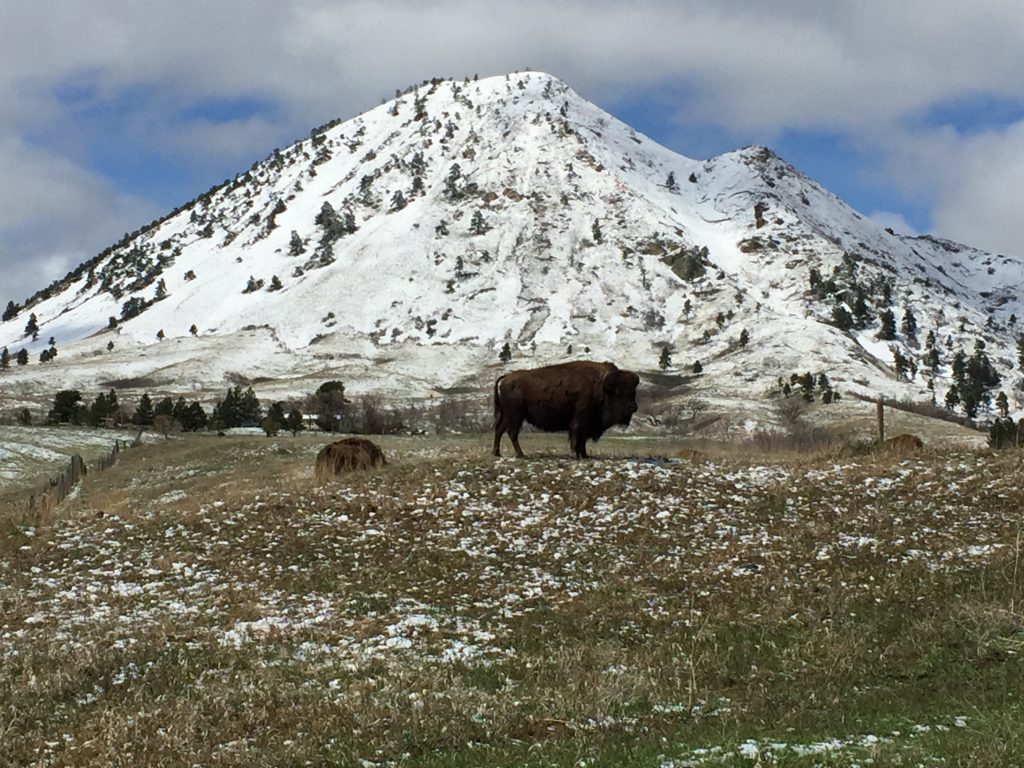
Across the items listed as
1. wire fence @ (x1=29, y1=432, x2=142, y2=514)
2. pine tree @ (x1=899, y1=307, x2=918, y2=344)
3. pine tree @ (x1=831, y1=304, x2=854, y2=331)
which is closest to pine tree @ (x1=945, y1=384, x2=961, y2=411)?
pine tree @ (x1=831, y1=304, x2=854, y2=331)

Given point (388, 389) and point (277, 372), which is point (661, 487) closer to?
point (388, 389)

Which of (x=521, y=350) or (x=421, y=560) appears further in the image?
(x=521, y=350)

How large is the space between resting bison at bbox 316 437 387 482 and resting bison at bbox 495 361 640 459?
13.4 feet

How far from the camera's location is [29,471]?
58375 mm

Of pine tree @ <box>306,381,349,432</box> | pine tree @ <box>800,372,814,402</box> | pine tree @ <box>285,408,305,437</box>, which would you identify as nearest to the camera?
pine tree @ <box>285,408,305,437</box>

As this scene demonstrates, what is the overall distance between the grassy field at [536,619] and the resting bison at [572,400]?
5.41ft

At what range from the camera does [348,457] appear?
29.1m

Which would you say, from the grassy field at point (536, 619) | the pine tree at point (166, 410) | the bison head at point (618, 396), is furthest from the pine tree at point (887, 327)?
the grassy field at point (536, 619)

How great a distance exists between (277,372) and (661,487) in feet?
500

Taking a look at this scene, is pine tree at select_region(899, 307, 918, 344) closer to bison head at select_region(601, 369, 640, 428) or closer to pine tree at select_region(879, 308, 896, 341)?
pine tree at select_region(879, 308, 896, 341)

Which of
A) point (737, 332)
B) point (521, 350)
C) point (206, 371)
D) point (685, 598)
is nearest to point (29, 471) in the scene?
point (685, 598)

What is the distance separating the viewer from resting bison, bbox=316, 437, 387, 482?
28.6 m

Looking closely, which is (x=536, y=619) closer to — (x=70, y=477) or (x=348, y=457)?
(x=348, y=457)

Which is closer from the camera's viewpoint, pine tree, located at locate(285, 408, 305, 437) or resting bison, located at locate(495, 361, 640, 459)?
resting bison, located at locate(495, 361, 640, 459)
